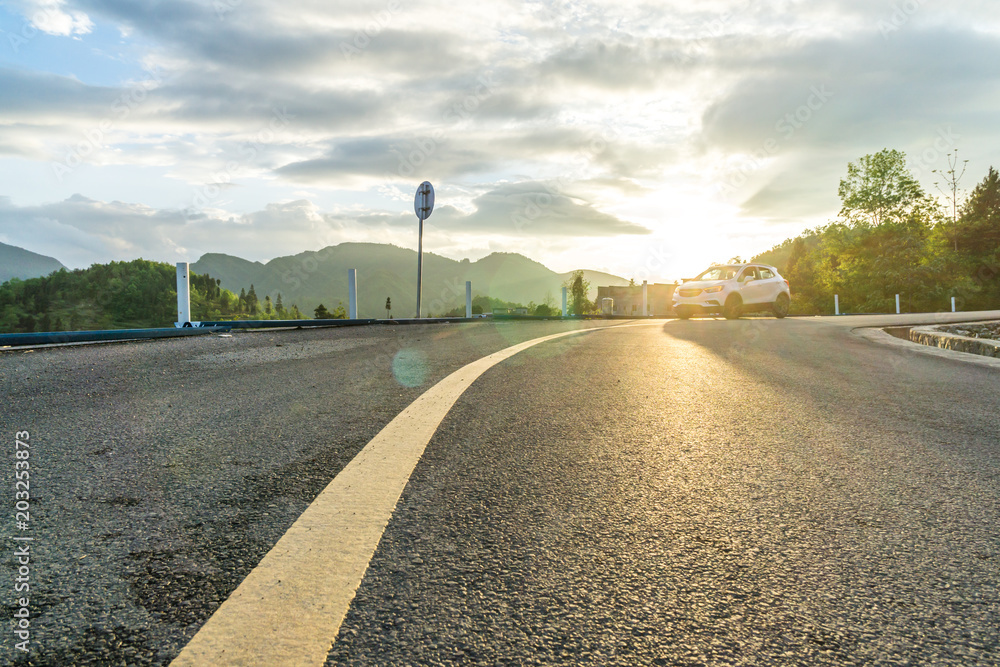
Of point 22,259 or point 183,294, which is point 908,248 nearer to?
point 183,294

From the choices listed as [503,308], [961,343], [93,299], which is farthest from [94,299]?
[961,343]

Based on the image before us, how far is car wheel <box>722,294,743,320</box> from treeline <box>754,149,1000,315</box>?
132ft

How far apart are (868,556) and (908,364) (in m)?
5.79

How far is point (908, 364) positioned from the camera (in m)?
6.12

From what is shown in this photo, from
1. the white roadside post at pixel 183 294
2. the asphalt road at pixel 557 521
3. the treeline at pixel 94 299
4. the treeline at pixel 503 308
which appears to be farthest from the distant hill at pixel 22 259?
the asphalt road at pixel 557 521

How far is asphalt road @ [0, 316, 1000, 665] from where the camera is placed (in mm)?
1124

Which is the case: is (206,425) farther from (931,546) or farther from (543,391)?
(931,546)

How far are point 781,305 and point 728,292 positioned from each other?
3.03 meters

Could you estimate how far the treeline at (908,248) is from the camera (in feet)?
158

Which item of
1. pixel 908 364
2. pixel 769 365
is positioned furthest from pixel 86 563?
pixel 908 364

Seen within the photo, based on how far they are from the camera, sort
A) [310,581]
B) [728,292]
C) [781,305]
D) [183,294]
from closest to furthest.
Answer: [310,581], [183,294], [728,292], [781,305]

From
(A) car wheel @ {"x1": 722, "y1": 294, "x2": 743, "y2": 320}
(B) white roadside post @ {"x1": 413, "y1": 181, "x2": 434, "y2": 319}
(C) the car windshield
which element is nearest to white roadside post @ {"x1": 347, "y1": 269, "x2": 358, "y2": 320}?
(B) white roadside post @ {"x1": 413, "y1": 181, "x2": 434, "y2": 319}

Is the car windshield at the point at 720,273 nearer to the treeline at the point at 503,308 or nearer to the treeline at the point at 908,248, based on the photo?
the treeline at the point at 503,308

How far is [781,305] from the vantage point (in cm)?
1859
